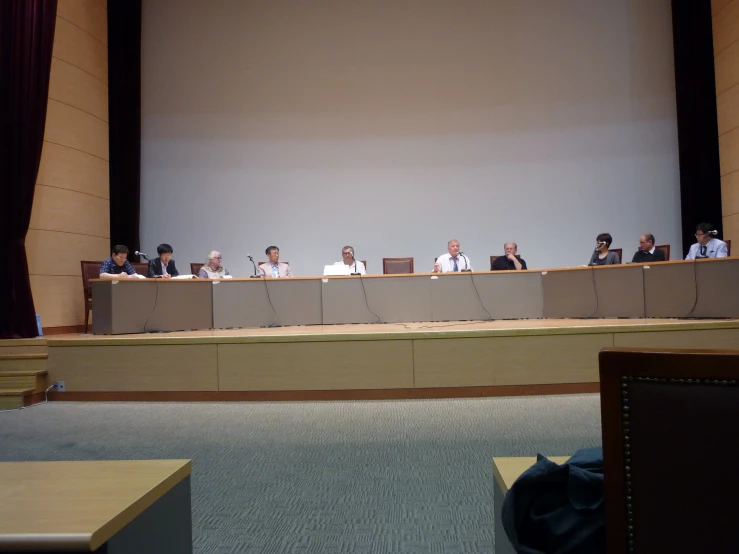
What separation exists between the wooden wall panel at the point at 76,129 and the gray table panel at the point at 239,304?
9.16ft

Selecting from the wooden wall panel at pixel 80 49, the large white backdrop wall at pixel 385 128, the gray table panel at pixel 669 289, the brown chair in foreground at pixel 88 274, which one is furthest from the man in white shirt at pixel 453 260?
the wooden wall panel at pixel 80 49

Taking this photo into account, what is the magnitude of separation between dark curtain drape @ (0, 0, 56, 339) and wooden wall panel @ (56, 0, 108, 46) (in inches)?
30.9

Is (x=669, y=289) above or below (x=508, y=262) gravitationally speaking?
below

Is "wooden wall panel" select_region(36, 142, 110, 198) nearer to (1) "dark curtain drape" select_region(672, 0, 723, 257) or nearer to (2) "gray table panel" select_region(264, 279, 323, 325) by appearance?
(2) "gray table panel" select_region(264, 279, 323, 325)

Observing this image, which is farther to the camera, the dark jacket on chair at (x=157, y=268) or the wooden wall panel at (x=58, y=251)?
the dark jacket on chair at (x=157, y=268)

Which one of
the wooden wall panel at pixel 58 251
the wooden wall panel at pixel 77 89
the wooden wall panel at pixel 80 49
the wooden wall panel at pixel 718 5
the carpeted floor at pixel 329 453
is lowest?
the carpeted floor at pixel 329 453

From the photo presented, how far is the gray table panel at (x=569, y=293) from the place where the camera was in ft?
17.0

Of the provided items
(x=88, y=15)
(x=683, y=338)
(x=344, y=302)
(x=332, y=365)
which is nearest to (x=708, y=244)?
(x=683, y=338)

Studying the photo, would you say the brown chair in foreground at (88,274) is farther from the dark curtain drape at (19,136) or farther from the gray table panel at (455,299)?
the gray table panel at (455,299)

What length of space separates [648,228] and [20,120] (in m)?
7.69

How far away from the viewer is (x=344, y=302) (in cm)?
556

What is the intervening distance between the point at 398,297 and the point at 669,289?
2.49m

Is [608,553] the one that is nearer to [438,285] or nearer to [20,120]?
[438,285]

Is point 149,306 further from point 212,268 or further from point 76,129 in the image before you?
point 76,129
